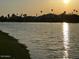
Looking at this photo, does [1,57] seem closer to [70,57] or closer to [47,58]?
[47,58]

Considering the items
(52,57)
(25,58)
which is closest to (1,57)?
(25,58)

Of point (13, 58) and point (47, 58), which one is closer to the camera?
point (13, 58)

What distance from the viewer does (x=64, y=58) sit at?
43.0m

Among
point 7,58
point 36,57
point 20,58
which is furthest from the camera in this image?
point 36,57

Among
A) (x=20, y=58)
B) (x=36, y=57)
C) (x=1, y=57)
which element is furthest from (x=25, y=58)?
(x=36, y=57)

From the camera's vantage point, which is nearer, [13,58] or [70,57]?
[13,58]

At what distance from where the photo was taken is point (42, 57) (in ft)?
141

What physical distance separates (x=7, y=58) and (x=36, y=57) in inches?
434

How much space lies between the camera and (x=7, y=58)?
3125 cm

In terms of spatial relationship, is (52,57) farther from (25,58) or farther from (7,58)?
(7,58)

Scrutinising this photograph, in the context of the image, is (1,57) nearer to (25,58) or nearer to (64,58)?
(25,58)

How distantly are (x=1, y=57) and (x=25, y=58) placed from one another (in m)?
3.61

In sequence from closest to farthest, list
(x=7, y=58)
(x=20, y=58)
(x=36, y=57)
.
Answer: (x=7, y=58) < (x=20, y=58) < (x=36, y=57)

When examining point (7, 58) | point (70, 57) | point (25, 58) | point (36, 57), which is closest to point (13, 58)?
point (7, 58)
